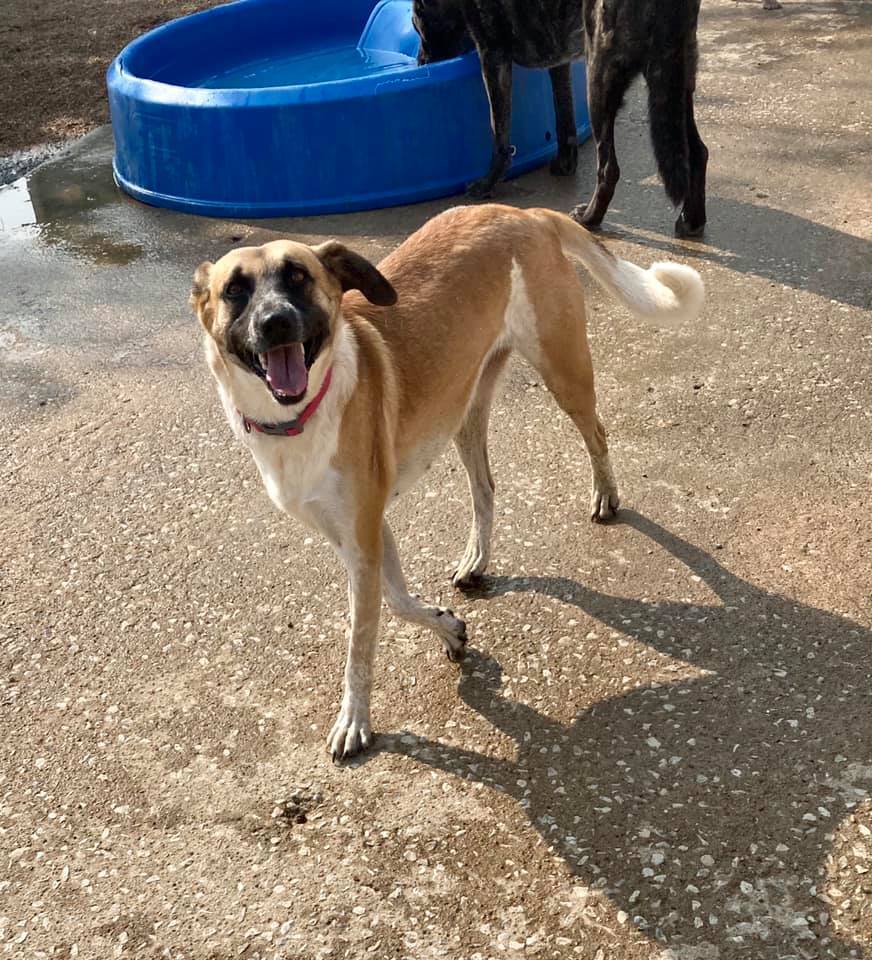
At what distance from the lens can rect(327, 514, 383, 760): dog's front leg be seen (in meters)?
2.98

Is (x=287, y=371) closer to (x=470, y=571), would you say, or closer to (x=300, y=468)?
(x=300, y=468)

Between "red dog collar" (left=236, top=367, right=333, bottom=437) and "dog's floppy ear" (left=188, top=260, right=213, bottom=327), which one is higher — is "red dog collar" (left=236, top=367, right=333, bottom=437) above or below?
below

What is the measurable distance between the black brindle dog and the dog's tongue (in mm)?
3669

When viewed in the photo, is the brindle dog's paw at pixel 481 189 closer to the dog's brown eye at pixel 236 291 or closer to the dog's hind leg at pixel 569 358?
the dog's hind leg at pixel 569 358

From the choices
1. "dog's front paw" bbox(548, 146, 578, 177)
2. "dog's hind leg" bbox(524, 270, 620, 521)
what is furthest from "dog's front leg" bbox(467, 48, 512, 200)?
"dog's hind leg" bbox(524, 270, 620, 521)

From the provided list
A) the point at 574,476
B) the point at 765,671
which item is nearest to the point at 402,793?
the point at 765,671

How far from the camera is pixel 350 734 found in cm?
307

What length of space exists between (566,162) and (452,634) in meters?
4.52

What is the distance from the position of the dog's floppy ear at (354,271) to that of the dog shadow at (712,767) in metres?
1.23

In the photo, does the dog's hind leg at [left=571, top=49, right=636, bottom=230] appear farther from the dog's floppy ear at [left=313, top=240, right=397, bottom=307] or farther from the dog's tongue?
the dog's tongue

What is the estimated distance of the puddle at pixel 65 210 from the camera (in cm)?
657

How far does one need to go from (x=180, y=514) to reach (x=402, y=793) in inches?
68.9

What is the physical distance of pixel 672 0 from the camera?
5.39 metres

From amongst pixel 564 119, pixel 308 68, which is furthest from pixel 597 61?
pixel 308 68
